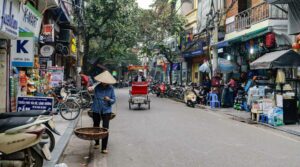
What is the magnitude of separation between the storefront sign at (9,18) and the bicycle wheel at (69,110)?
18.0ft

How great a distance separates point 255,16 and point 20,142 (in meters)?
17.1

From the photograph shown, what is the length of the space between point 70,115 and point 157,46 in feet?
69.6

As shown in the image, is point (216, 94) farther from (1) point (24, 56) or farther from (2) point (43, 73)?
(1) point (24, 56)

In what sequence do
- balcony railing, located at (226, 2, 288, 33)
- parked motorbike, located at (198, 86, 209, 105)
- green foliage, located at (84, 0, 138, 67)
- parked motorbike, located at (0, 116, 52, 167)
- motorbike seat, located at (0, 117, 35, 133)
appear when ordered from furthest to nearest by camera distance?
green foliage, located at (84, 0, 138, 67) < parked motorbike, located at (198, 86, 209, 105) < balcony railing, located at (226, 2, 288, 33) < motorbike seat, located at (0, 117, 35, 133) < parked motorbike, located at (0, 116, 52, 167)

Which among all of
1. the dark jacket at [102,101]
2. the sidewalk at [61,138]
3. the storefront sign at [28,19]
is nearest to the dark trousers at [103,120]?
the dark jacket at [102,101]

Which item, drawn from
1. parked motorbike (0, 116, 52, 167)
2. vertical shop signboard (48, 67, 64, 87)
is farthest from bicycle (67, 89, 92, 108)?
parked motorbike (0, 116, 52, 167)

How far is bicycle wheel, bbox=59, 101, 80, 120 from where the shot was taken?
1516 centimetres

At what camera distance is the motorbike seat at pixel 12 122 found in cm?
640

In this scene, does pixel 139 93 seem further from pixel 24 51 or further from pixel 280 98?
pixel 24 51

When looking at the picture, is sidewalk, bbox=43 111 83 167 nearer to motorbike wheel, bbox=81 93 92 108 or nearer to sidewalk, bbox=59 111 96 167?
sidewalk, bbox=59 111 96 167

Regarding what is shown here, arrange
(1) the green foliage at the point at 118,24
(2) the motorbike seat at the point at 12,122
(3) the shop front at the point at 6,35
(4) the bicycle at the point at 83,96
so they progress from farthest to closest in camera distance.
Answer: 1. (1) the green foliage at the point at 118,24
2. (4) the bicycle at the point at 83,96
3. (3) the shop front at the point at 6,35
4. (2) the motorbike seat at the point at 12,122

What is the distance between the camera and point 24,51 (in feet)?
35.2

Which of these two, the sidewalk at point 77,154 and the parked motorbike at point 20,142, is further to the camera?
the sidewalk at point 77,154

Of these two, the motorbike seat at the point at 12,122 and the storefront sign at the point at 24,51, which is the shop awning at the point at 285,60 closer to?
the storefront sign at the point at 24,51
